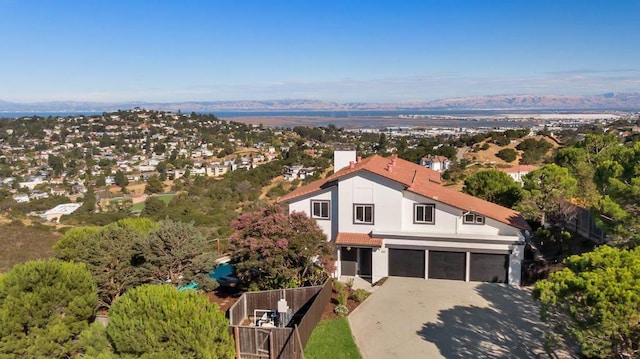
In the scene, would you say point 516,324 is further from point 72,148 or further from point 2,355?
point 72,148

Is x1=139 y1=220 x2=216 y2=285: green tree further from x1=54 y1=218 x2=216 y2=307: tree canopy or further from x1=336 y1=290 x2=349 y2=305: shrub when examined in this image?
x1=336 y1=290 x2=349 y2=305: shrub

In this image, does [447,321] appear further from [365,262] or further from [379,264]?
[365,262]

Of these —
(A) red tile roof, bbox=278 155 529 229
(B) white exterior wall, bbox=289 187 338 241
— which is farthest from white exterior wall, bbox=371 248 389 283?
(A) red tile roof, bbox=278 155 529 229

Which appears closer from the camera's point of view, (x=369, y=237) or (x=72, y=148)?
(x=369, y=237)

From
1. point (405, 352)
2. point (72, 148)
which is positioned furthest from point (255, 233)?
point (72, 148)

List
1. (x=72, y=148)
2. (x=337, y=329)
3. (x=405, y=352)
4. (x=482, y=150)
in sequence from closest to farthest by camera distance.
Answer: (x=405, y=352) < (x=337, y=329) < (x=482, y=150) < (x=72, y=148)

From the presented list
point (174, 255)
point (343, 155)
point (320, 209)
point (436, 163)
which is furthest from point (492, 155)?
point (174, 255)

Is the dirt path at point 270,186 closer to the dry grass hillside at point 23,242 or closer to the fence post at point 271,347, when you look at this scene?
the dry grass hillside at point 23,242
